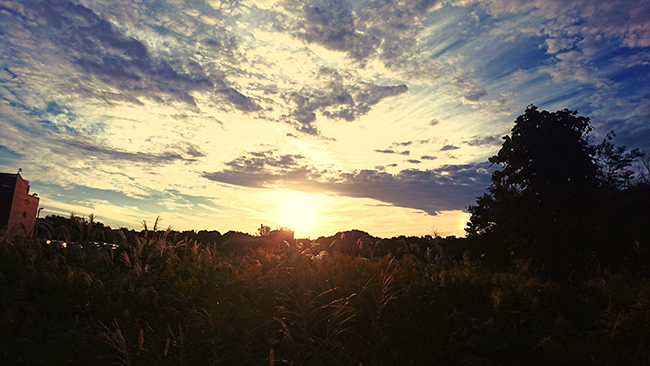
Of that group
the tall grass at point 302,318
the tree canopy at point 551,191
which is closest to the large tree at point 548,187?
the tree canopy at point 551,191

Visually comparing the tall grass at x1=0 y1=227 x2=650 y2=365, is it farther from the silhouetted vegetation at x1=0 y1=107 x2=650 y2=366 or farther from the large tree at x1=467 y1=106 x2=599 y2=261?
the large tree at x1=467 y1=106 x2=599 y2=261

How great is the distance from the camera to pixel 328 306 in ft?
20.4

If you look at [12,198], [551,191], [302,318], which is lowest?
[302,318]

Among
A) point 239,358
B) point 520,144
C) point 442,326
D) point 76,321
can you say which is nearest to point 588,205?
point 520,144

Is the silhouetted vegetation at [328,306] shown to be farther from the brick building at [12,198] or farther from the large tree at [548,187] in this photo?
the brick building at [12,198]

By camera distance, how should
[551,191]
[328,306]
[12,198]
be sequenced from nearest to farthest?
1. [328,306]
2. [551,191]
3. [12,198]

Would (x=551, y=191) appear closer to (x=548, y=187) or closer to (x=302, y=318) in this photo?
(x=548, y=187)

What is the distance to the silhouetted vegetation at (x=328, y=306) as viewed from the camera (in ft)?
17.3

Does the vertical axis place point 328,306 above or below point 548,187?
below

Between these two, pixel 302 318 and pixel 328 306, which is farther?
pixel 328 306

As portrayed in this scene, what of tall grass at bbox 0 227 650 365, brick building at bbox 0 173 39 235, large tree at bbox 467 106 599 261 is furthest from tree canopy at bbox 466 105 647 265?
brick building at bbox 0 173 39 235

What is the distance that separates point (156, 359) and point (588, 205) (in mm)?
11527

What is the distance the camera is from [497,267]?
15.5 m

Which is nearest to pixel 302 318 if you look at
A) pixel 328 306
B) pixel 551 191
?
pixel 328 306
